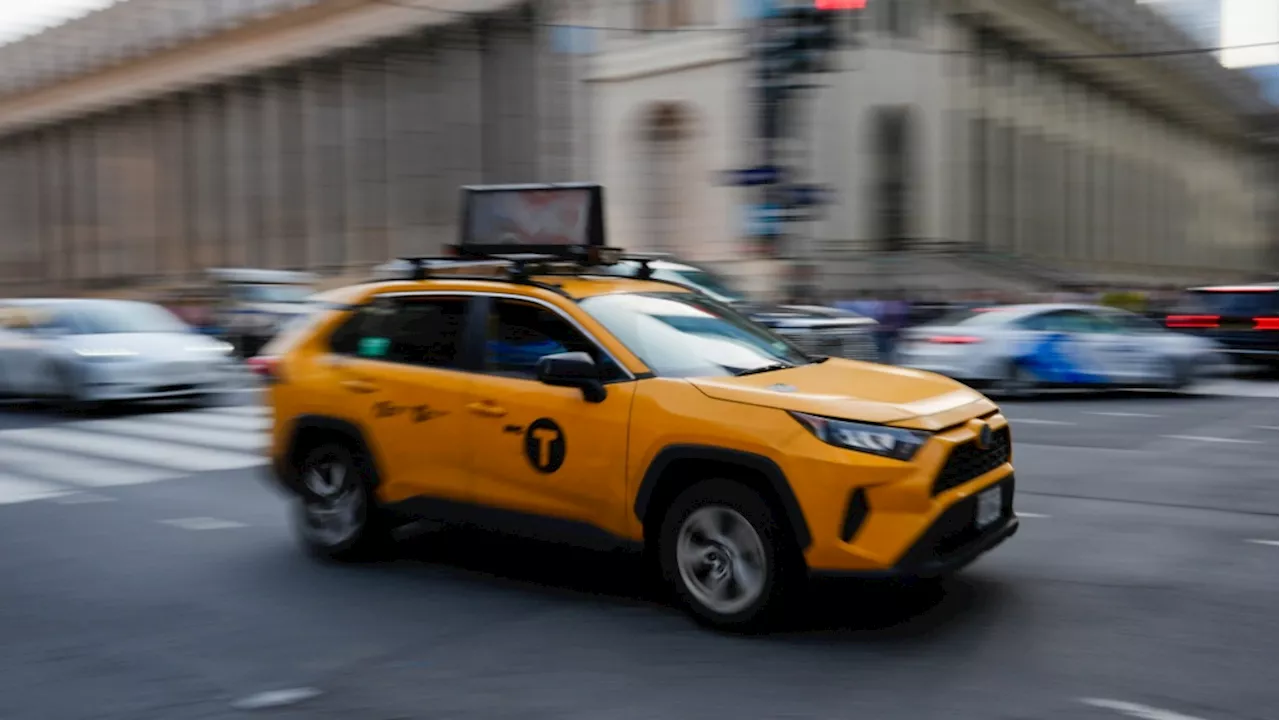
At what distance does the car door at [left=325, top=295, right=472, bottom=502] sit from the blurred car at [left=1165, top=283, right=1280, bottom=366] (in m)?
15.7

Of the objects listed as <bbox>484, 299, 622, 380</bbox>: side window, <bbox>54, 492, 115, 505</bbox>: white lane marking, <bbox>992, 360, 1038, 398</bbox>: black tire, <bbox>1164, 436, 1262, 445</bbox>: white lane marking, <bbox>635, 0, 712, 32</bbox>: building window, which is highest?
<bbox>635, 0, 712, 32</bbox>: building window

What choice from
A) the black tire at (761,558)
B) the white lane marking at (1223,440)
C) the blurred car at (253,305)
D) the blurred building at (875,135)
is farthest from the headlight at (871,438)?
the blurred car at (253,305)

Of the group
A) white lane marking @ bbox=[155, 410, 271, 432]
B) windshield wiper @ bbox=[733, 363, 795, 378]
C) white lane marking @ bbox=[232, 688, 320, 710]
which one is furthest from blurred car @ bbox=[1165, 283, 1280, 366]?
white lane marking @ bbox=[232, 688, 320, 710]

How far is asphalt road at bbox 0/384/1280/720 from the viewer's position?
196 inches

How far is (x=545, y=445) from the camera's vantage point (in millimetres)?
6270

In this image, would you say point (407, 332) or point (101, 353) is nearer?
point (407, 332)

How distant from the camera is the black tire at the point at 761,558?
5637 mm

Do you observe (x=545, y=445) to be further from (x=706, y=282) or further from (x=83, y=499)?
(x=706, y=282)

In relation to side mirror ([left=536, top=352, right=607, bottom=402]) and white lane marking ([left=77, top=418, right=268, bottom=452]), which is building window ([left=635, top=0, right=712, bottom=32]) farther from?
side mirror ([left=536, top=352, right=607, bottom=402])

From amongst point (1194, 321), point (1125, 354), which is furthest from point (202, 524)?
point (1194, 321)

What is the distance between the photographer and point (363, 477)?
7.26m

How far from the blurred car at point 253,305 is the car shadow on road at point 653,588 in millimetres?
17736

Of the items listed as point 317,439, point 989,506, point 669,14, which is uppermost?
point 669,14

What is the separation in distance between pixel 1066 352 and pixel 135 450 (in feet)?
37.5
